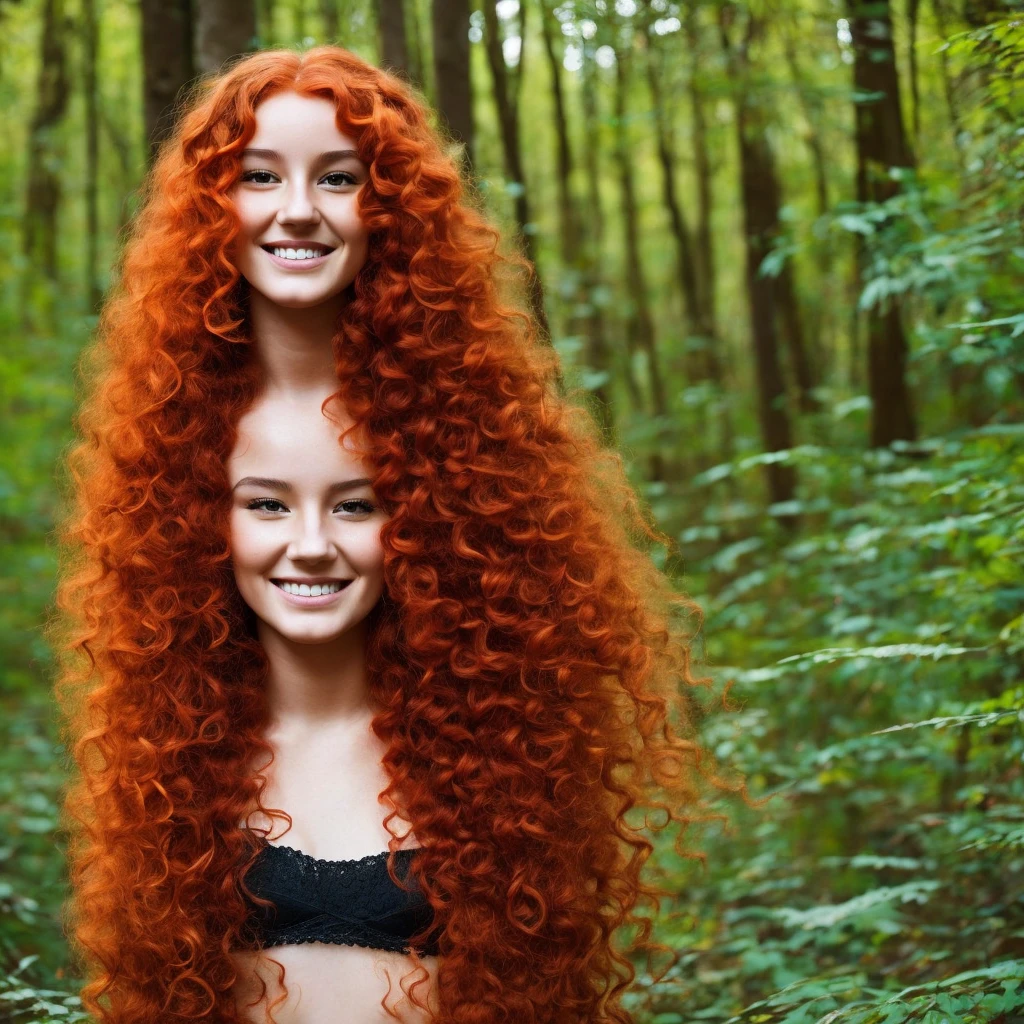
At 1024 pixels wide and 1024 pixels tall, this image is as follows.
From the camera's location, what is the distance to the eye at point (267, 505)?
95.3 inches

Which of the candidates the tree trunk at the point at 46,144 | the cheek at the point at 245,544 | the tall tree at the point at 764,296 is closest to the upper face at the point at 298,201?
the cheek at the point at 245,544

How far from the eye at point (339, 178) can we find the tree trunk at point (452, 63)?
2224 mm

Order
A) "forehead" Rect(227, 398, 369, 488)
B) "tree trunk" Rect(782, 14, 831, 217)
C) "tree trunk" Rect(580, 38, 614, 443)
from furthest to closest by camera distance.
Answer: "tree trunk" Rect(580, 38, 614, 443)
"tree trunk" Rect(782, 14, 831, 217)
"forehead" Rect(227, 398, 369, 488)

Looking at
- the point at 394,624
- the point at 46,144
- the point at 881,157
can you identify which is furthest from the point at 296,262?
the point at 46,144

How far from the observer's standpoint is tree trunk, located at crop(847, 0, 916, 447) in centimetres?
513

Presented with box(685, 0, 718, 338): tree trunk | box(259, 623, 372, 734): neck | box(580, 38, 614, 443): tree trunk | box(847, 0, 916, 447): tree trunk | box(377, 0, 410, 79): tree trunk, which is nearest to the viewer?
box(259, 623, 372, 734): neck

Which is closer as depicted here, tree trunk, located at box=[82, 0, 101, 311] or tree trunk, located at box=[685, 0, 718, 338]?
tree trunk, located at box=[82, 0, 101, 311]

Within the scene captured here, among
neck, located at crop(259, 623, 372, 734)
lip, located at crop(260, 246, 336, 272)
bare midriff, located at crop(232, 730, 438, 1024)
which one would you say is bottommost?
bare midriff, located at crop(232, 730, 438, 1024)

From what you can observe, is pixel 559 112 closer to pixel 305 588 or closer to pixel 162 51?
pixel 162 51

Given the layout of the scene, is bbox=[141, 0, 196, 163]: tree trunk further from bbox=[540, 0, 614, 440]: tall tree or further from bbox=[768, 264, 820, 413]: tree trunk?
bbox=[768, 264, 820, 413]: tree trunk

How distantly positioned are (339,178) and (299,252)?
167 mm

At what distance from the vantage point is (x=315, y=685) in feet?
8.30

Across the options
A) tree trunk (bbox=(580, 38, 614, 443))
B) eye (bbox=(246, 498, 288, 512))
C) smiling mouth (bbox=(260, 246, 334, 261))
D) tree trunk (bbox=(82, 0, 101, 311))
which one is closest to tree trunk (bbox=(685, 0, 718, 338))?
tree trunk (bbox=(580, 38, 614, 443))

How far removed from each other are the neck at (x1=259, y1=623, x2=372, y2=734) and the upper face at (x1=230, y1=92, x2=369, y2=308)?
710mm
